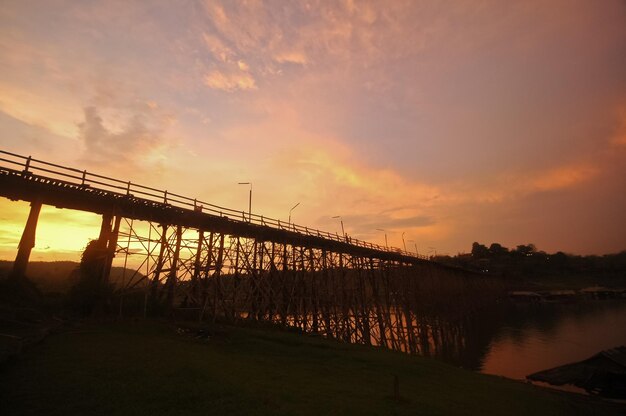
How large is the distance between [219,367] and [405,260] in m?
30.4

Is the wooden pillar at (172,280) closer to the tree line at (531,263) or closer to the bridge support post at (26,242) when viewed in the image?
the bridge support post at (26,242)

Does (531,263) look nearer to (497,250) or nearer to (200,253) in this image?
(497,250)

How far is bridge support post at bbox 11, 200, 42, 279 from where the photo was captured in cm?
1421

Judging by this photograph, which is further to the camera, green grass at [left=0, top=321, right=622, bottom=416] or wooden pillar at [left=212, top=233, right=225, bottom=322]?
wooden pillar at [left=212, top=233, right=225, bottom=322]

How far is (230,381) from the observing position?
378 inches

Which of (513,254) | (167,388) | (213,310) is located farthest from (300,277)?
(513,254)

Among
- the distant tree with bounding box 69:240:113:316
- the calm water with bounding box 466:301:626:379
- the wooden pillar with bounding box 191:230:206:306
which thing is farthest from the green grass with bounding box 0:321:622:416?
the calm water with bounding box 466:301:626:379

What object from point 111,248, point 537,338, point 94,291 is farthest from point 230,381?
point 537,338

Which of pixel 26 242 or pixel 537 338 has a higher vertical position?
pixel 26 242

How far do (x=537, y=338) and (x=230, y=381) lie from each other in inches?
1656

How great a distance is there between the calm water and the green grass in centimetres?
1376

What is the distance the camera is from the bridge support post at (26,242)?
46.6 feet

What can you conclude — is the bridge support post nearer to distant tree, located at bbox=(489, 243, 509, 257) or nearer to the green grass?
the green grass

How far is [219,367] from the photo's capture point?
11.0m
